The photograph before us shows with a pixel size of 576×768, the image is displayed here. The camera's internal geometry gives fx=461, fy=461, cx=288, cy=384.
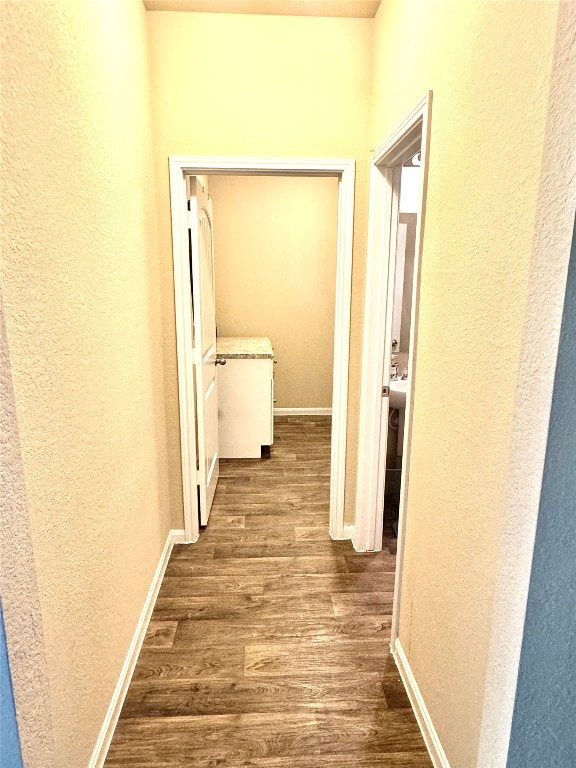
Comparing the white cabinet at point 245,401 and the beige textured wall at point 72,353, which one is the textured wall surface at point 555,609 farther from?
the white cabinet at point 245,401

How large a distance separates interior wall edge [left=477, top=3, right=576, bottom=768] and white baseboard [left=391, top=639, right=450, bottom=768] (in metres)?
0.38

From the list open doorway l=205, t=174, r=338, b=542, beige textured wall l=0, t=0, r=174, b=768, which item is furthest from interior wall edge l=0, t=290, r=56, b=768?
open doorway l=205, t=174, r=338, b=542

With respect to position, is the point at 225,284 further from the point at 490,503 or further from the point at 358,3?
the point at 490,503

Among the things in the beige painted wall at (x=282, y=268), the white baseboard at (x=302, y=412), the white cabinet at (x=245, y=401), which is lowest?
the white baseboard at (x=302, y=412)

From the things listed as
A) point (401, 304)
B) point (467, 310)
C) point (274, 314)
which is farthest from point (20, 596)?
point (274, 314)

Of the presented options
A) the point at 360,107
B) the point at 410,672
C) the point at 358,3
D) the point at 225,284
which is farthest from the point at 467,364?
the point at 225,284

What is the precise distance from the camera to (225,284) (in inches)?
185

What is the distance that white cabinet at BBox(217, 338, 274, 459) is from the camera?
12.3 feet

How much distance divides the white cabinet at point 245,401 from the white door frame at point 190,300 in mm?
1236

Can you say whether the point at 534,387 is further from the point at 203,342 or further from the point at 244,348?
the point at 244,348

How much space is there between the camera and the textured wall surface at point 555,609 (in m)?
0.82

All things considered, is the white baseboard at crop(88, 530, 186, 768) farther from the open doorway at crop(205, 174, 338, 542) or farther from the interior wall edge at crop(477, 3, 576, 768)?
the open doorway at crop(205, 174, 338, 542)

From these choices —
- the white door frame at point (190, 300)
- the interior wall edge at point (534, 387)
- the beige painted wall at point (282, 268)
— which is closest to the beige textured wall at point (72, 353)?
the white door frame at point (190, 300)

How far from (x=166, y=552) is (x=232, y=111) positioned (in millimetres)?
2245
